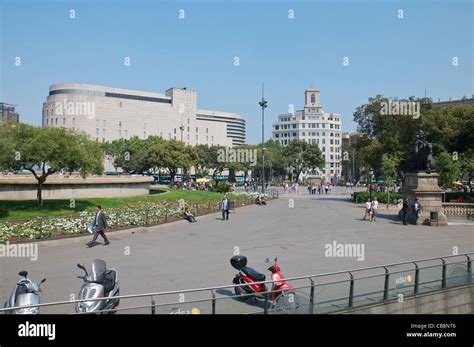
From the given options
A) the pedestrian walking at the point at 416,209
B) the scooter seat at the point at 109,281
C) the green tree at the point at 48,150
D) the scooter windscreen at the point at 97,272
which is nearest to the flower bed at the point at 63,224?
the green tree at the point at 48,150

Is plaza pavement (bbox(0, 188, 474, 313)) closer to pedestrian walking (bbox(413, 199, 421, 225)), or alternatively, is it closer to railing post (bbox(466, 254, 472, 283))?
pedestrian walking (bbox(413, 199, 421, 225))

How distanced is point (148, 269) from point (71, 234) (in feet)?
21.6

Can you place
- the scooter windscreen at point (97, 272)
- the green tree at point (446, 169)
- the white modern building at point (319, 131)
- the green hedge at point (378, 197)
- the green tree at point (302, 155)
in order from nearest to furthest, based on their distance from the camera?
the scooter windscreen at point (97, 272), the green tree at point (446, 169), the green hedge at point (378, 197), the green tree at point (302, 155), the white modern building at point (319, 131)

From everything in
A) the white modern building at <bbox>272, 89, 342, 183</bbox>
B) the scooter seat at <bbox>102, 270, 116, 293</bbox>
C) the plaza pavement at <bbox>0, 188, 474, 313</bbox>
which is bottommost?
the plaza pavement at <bbox>0, 188, 474, 313</bbox>

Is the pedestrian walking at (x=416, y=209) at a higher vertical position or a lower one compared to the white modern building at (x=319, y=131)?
lower

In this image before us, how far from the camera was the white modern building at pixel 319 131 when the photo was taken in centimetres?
15200

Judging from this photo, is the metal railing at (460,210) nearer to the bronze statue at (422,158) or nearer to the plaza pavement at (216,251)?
the bronze statue at (422,158)

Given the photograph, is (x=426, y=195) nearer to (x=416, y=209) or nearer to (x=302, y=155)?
(x=416, y=209)

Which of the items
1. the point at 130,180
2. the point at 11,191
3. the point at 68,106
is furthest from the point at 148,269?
the point at 68,106

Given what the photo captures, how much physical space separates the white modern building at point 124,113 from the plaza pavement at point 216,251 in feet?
313

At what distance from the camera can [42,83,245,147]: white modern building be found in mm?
119375

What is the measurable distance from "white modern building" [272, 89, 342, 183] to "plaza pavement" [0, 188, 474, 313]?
127 metres

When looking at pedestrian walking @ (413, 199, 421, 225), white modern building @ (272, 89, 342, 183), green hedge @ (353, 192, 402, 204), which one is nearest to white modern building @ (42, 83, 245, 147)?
white modern building @ (272, 89, 342, 183)

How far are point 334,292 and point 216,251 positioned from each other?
315 inches
